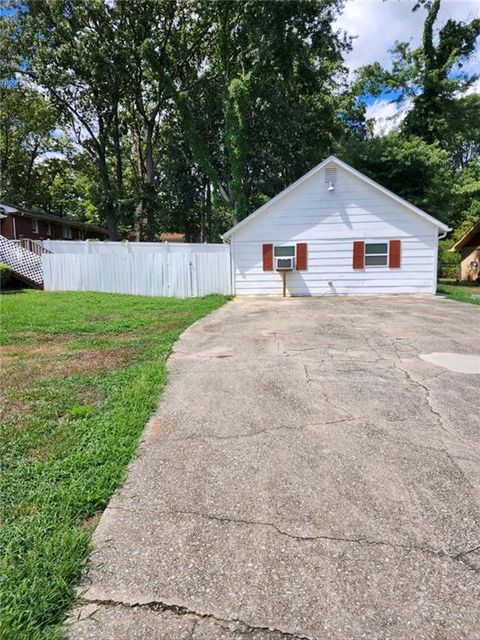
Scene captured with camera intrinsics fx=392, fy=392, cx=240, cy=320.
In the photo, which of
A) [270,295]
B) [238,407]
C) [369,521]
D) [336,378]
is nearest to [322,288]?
[270,295]

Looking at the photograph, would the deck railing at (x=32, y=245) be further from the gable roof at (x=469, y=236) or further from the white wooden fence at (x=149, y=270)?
the gable roof at (x=469, y=236)

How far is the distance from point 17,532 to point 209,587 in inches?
40.2

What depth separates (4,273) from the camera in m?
14.7

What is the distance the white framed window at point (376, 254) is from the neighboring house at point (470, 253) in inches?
330

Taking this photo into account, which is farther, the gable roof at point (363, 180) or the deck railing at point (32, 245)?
the deck railing at point (32, 245)

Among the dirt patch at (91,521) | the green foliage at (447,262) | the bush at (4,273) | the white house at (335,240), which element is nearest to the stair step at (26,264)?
the bush at (4,273)

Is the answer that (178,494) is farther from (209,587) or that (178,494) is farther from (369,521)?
(369,521)

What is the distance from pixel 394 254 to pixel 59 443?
1265cm

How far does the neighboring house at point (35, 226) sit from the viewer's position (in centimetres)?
2352

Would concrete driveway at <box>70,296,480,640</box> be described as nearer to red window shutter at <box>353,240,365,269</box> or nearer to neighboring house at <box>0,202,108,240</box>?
red window shutter at <box>353,240,365,269</box>

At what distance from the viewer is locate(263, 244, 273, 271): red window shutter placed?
13.7 metres

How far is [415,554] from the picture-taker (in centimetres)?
191

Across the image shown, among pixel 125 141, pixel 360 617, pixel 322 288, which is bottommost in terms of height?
pixel 360 617

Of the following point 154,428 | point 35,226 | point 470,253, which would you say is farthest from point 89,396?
point 35,226
